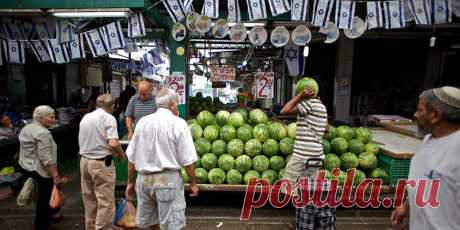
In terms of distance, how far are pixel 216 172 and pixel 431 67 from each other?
7.69 metres

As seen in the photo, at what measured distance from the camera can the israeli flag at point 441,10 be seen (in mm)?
5238

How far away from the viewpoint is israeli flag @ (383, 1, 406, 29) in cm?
517

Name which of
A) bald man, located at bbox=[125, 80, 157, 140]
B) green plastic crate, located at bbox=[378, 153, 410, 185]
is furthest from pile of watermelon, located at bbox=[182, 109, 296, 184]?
green plastic crate, located at bbox=[378, 153, 410, 185]

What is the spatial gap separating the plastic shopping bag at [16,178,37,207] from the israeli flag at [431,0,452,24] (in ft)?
22.7

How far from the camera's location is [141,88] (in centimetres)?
543

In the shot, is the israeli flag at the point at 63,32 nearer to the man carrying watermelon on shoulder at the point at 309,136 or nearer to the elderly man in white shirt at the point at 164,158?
the elderly man in white shirt at the point at 164,158

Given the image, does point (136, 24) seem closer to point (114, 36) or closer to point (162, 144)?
point (114, 36)

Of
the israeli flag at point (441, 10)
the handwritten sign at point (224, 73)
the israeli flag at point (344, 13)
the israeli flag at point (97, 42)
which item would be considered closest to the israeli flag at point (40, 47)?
the israeli flag at point (97, 42)

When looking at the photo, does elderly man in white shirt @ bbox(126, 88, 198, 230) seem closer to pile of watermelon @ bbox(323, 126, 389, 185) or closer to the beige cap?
the beige cap

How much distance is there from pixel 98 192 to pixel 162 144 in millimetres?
1492

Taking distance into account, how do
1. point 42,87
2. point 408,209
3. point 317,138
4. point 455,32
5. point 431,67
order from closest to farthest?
point 408,209, point 317,138, point 455,32, point 431,67, point 42,87

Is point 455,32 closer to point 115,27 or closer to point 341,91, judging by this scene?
point 341,91

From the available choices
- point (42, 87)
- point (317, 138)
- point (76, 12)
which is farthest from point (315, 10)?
point (42, 87)

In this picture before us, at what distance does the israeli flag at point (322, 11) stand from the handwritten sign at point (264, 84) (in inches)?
55.0
